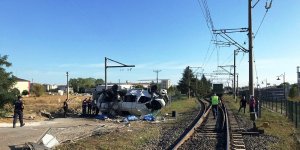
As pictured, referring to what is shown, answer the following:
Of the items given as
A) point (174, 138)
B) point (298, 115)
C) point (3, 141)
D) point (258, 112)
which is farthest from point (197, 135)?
point (258, 112)

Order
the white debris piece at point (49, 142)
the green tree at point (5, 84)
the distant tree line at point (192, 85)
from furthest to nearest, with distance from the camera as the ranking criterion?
the distant tree line at point (192, 85)
the green tree at point (5, 84)
the white debris piece at point (49, 142)

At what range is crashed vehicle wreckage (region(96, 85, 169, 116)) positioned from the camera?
33781 mm

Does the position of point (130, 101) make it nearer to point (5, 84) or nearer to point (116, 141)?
point (5, 84)

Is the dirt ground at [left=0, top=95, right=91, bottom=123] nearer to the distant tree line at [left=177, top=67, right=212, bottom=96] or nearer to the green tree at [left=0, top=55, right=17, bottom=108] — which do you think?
the green tree at [left=0, top=55, right=17, bottom=108]

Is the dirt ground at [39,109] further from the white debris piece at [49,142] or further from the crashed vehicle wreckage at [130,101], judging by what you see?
the white debris piece at [49,142]

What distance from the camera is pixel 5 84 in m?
30.6

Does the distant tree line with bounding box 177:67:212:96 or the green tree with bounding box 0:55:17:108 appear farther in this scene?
the distant tree line with bounding box 177:67:212:96

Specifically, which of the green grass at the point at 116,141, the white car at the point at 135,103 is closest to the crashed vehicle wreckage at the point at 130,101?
the white car at the point at 135,103

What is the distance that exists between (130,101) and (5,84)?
923 centimetres

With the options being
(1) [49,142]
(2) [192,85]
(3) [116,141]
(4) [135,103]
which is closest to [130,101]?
(4) [135,103]

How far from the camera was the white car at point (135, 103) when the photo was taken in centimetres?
3372

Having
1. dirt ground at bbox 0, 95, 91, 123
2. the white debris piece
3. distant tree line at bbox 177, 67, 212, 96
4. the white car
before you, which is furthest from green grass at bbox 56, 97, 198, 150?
distant tree line at bbox 177, 67, 212, 96

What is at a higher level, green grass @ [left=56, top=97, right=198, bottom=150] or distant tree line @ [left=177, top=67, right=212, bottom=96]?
distant tree line @ [left=177, top=67, right=212, bottom=96]

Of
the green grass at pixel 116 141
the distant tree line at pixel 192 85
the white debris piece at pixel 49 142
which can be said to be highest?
the distant tree line at pixel 192 85
